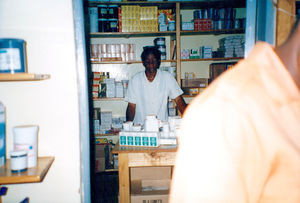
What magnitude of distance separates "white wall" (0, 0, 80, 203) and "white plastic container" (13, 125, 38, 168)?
0.46 feet

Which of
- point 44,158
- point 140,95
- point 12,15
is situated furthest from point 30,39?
point 140,95

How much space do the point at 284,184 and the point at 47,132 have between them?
1079 mm

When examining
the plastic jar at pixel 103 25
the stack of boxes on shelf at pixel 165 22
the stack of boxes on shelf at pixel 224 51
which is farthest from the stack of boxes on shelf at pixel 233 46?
the plastic jar at pixel 103 25

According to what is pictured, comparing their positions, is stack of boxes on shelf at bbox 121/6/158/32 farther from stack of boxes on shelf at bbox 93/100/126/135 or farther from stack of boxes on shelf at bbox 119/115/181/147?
stack of boxes on shelf at bbox 119/115/181/147

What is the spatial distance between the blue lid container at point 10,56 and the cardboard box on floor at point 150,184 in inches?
56.0

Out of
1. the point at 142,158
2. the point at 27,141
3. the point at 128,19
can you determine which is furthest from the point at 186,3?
the point at 27,141

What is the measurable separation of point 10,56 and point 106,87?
2550 millimetres

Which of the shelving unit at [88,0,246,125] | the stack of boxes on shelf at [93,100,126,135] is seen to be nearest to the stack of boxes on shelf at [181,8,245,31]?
the shelving unit at [88,0,246,125]

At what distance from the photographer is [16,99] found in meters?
1.04

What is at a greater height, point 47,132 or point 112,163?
point 47,132

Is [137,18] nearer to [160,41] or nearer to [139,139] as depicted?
[160,41]

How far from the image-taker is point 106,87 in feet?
11.1

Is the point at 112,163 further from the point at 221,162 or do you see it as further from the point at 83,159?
the point at 221,162

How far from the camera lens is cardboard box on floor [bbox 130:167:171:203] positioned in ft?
5.71
